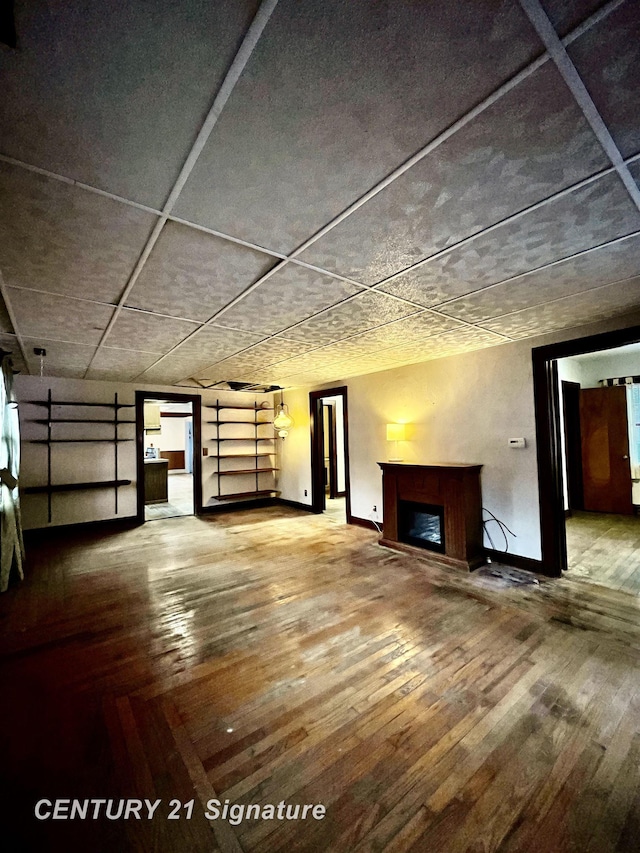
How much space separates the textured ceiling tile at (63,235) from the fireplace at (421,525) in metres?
3.92

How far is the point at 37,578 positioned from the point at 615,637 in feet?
17.8

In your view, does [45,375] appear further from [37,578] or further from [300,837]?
[300,837]

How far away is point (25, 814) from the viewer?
4.44 feet

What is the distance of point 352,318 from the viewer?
306cm

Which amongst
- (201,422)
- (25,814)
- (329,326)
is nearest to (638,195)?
(329,326)

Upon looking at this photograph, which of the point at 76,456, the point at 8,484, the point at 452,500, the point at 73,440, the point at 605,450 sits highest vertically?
the point at 73,440

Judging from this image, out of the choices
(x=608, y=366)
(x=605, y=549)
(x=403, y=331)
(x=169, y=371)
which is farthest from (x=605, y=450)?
(x=169, y=371)

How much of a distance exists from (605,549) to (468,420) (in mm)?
2377

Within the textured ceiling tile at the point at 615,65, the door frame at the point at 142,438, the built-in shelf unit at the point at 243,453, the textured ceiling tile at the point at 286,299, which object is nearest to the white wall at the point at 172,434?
the built-in shelf unit at the point at 243,453

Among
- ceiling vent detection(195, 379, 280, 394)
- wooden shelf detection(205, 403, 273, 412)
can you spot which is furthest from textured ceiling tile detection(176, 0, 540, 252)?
wooden shelf detection(205, 403, 273, 412)

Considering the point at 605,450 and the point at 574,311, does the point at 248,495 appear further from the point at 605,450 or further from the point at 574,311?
the point at 605,450

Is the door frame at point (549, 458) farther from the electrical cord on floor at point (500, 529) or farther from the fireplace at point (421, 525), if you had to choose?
the fireplace at point (421, 525)

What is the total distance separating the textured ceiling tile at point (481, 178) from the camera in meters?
1.11

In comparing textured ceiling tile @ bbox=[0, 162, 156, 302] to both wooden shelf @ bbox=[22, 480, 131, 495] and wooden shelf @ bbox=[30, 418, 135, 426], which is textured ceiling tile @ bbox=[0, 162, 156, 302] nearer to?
wooden shelf @ bbox=[30, 418, 135, 426]
